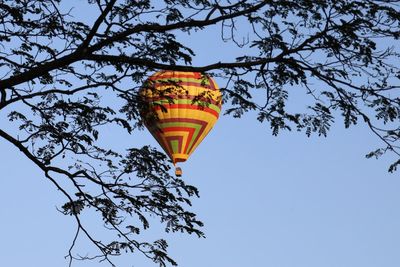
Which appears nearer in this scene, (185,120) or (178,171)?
(185,120)

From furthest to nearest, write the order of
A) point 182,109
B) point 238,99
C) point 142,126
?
1. point 182,109
2. point 142,126
3. point 238,99

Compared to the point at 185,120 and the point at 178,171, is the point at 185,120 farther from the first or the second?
the point at 178,171

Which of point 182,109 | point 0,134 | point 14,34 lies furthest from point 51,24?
point 182,109

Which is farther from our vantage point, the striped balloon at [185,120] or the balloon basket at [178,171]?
the balloon basket at [178,171]

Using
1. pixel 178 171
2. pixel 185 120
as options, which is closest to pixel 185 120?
pixel 185 120

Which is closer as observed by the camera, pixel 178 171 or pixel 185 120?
pixel 185 120

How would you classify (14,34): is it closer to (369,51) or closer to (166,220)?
(166,220)

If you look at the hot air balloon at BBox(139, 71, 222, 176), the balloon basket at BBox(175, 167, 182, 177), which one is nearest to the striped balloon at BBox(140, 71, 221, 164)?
the hot air balloon at BBox(139, 71, 222, 176)

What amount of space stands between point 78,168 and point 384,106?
5164 mm

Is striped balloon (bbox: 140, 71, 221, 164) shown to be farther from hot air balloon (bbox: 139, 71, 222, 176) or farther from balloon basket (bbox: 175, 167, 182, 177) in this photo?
balloon basket (bbox: 175, 167, 182, 177)

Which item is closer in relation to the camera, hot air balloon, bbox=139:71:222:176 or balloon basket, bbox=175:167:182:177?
hot air balloon, bbox=139:71:222:176

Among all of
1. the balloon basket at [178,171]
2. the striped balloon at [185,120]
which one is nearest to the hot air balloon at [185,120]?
the striped balloon at [185,120]

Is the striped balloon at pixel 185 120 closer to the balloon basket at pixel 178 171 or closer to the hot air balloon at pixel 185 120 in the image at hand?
the hot air balloon at pixel 185 120

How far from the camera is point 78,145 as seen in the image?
15.2 meters
